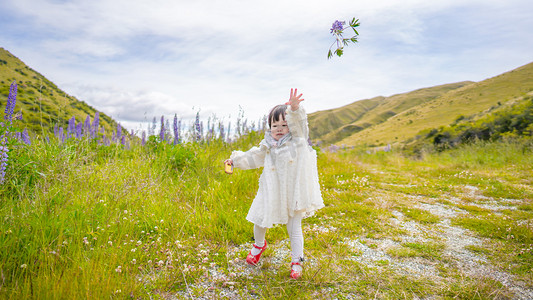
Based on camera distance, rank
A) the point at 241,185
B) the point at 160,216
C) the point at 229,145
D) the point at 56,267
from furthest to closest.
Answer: the point at 229,145 → the point at 241,185 → the point at 160,216 → the point at 56,267

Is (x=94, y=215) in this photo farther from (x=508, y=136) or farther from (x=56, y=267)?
(x=508, y=136)

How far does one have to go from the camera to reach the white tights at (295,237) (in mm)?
2803

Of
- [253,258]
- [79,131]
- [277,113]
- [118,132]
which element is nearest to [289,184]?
[277,113]

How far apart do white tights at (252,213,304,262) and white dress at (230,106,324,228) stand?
0.28 feet

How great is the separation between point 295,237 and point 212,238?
119 cm

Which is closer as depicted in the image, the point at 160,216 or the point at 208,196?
the point at 160,216

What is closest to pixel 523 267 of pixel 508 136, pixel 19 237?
pixel 19 237

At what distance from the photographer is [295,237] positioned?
286 centimetres

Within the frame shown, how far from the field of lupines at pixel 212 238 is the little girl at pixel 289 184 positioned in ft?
1.07

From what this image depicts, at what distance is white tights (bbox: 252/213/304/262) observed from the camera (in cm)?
280

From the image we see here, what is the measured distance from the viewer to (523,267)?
10.1 ft

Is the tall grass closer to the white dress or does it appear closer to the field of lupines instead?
the field of lupines

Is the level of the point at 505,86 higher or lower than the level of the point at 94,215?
higher

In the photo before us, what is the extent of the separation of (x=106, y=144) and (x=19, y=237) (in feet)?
16.5
